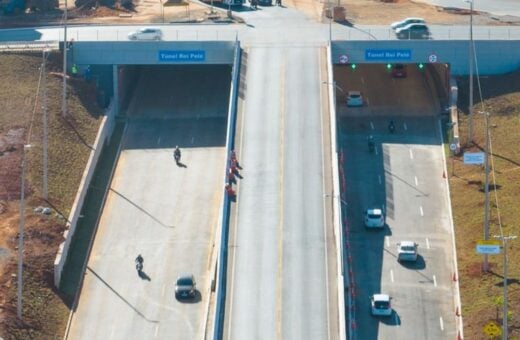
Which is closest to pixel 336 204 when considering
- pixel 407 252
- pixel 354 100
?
pixel 407 252

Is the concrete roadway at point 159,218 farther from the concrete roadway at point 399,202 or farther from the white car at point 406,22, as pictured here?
the white car at point 406,22

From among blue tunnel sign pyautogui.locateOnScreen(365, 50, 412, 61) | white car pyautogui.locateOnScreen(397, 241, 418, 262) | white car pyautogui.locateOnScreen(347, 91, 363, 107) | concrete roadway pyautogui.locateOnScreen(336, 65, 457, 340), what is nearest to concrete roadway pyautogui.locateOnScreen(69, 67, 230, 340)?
concrete roadway pyautogui.locateOnScreen(336, 65, 457, 340)

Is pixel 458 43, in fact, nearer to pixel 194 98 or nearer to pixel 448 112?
pixel 448 112

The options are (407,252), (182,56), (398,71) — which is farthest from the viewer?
(398,71)

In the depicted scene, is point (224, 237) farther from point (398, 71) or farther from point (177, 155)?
point (398, 71)

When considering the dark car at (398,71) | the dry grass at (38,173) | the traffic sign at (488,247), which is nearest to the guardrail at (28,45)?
the dry grass at (38,173)

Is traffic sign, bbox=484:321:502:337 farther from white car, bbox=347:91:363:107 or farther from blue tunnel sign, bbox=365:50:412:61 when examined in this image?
blue tunnel sign, bbox=365:50:412:61
